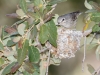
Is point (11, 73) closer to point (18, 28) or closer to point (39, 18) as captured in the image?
point (18, 28)

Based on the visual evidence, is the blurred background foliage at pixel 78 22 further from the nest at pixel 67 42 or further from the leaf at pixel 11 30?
the leaf at pixel 11 30

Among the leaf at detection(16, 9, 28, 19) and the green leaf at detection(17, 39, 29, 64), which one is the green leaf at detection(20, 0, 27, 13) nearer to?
the leaf at detection(16, 9, 28, 19)

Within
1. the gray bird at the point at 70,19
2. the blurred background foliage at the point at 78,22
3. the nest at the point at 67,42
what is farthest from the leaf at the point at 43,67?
the blurred background foliage at the point at 78,22

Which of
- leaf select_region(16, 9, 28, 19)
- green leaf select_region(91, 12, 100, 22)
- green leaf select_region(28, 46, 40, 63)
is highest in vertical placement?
leaf select_region(16, 9, 28, 19)

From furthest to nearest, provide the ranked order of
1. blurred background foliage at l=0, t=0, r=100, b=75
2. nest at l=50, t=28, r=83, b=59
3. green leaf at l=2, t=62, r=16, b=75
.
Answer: blurred background foliage at l=0, t=0, r=100, b=75, nest at l=50, t=28, r=83, b=59, green leaf at l=2, t=62, r=16, b=75

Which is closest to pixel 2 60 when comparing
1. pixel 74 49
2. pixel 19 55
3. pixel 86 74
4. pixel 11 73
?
pixel 11 73

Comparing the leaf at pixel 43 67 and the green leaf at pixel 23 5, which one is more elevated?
the green leaf at pixel 23 5

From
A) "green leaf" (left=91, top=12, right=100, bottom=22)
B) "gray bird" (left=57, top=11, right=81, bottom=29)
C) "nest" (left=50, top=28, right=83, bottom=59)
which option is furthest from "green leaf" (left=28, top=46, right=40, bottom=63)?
"gray bird" (left=57, top=11, right=81, bottom=29)

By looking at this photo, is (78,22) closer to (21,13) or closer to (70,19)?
(70,19)
